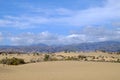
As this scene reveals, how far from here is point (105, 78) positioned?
2005 centimetres

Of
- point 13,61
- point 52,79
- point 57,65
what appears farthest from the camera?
point 13,61

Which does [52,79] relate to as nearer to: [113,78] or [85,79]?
[85,79]

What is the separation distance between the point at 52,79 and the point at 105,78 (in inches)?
146

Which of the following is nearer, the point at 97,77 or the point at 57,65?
the point at 97,77

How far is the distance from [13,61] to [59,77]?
1266 cm

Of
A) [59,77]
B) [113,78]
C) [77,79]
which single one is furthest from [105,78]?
[59,77]

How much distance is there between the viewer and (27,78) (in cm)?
2020

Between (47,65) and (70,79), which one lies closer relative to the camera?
(70,79)

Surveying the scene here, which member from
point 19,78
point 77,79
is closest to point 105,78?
point 77,79

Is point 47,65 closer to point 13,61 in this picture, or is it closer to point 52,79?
point 13,61

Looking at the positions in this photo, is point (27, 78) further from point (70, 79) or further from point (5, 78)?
point (70, 79)

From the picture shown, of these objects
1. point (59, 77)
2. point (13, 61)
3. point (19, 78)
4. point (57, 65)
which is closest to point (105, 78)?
point (59, 77)

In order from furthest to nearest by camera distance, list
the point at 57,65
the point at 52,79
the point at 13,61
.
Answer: the point at 13,61
the point at 57,65
the point at 52,79

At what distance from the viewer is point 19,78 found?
2031cm
